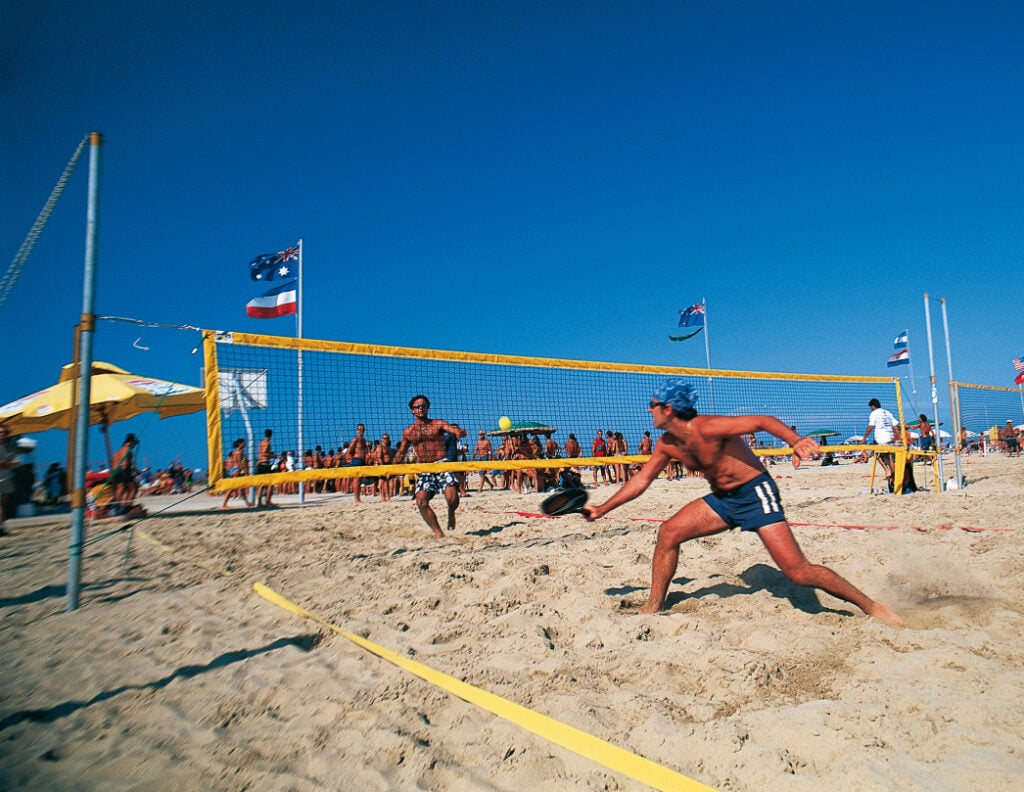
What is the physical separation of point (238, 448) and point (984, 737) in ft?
31.3

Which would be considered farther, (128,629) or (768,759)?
(128,629)

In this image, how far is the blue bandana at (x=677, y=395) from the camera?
11.3 ft

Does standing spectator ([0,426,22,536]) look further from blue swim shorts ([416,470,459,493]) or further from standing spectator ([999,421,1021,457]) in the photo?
standing spectator ([999,421,1021,457])

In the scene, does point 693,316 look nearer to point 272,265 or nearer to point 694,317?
point 694,317

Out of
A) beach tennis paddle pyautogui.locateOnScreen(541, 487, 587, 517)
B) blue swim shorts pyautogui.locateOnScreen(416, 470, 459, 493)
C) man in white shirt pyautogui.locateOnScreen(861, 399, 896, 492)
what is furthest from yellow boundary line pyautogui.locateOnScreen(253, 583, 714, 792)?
man in white shirt pyautogui.locateOnScreen(861, 399, 896, 492)

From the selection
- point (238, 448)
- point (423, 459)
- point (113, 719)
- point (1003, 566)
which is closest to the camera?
point (113, 719)

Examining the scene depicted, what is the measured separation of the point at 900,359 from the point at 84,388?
568 inches

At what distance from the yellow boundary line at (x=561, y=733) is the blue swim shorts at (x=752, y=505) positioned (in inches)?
67.6

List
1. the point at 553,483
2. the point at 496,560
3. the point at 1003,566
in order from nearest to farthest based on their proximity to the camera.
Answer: the point at 1003,566 < the point at 496,560 < the point at 553,483

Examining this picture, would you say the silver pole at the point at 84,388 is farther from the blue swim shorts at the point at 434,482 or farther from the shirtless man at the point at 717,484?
the shirtless man at the point at 717,484

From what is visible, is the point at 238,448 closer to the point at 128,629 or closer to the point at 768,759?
the point at 128,629

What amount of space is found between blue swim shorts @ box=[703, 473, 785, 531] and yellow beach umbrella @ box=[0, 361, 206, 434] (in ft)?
25.9

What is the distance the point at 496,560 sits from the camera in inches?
188

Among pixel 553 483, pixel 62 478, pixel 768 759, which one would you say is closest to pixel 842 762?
pixel 768 759
